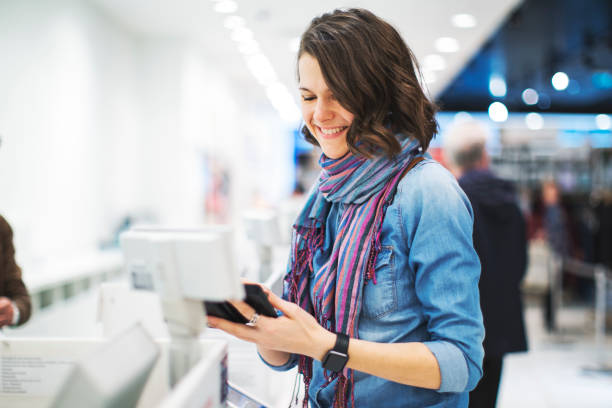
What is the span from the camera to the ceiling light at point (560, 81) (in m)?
9.08

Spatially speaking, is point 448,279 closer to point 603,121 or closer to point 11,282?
point 11,282

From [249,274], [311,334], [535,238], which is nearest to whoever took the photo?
[311,334]

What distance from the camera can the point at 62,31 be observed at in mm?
4332

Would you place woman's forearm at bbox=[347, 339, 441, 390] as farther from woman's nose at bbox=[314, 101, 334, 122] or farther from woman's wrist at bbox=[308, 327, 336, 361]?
woman's nose at bbox=[314, 101, 334, 122]

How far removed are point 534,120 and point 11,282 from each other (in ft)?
39.7

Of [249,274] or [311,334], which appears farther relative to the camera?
[249,274]

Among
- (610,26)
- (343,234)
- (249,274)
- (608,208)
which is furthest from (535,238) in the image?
(343,234)

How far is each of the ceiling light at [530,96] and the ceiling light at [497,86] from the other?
42 centimetres

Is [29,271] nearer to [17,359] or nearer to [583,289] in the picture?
[17,359]

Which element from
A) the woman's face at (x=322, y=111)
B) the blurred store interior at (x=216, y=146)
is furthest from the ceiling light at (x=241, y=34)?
the woman's face at (x=322, y=111)

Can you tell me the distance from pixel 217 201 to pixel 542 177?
5.03 metres

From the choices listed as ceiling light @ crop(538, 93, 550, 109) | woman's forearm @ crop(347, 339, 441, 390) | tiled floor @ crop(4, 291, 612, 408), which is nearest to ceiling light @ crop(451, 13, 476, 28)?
tiled floor @ crop(4, 291, 612, 408)

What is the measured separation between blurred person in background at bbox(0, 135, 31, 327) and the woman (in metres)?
1.17

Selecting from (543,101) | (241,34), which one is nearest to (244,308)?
(241,34)
